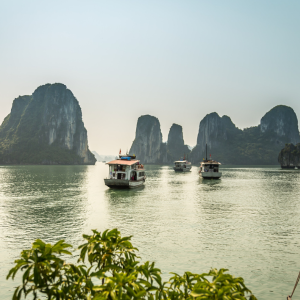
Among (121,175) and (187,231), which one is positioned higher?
(121,175)

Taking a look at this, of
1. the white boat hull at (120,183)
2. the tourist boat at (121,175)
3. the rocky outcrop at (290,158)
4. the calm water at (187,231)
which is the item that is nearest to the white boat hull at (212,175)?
the tourist boat at (121,175)

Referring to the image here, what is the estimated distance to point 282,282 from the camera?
946 centimetres

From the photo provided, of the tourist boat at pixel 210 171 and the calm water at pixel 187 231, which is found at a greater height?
the tourist boat at pixel 210 171

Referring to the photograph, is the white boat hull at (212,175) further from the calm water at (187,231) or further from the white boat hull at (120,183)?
the calm water at (187,231)

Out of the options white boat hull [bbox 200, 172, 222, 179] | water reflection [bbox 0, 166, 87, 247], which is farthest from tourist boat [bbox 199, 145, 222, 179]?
water reflection [bbox 0, 166, 87, 247]

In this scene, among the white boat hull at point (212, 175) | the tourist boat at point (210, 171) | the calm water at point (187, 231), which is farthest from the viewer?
the tourist boat at point (210, 171)

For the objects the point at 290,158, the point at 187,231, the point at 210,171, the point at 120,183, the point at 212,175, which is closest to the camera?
the point at 187,231

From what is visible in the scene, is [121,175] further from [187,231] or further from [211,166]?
[211,166]

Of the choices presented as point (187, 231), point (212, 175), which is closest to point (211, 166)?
point (212, 175)

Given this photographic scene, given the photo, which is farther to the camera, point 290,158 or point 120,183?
point 290,158

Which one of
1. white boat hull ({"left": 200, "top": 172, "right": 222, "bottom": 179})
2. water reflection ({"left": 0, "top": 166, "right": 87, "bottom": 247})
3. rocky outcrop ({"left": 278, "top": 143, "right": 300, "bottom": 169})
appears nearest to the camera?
water reflection ({"left": 0, "top": 166, "right": 87, "bottom": 247})

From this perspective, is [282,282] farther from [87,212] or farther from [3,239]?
[87,212]

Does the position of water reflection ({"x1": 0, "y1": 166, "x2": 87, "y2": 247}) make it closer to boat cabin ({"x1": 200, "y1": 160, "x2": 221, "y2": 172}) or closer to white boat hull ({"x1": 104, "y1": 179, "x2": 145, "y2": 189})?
white boat hull ({"x1": 104, "y1": 179, "x2": 145, "y2": 189})

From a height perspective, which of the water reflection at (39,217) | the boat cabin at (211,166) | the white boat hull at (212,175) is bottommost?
the water reflection at (39,217)
